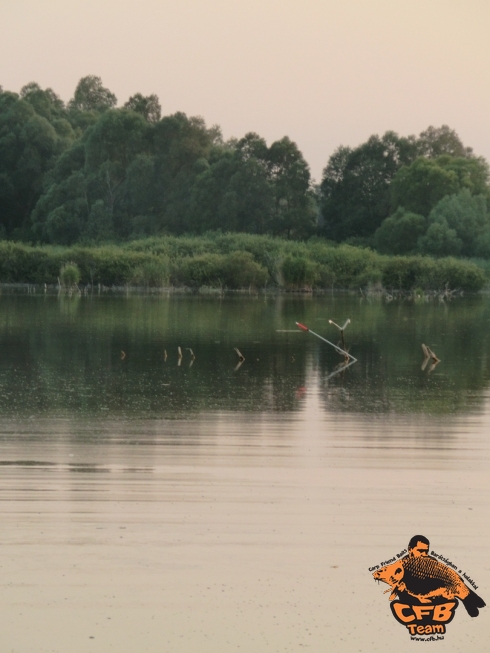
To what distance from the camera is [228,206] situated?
260ft

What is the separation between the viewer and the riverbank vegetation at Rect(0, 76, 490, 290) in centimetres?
6588

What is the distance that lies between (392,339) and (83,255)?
125 feet

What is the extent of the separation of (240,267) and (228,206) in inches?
604

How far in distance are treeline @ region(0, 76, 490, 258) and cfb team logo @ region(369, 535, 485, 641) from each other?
2684 inches

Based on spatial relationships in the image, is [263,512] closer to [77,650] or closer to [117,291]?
[77,650]

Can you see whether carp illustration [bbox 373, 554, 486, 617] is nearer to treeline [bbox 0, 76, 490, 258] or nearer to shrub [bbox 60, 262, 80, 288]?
shrub [bbox 60, 262, 80, 288]

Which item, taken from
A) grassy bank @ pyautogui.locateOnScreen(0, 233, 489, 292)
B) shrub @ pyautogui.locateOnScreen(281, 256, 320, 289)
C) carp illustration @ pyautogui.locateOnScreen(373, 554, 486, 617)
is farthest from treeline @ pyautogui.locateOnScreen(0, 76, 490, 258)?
carp illustration @ pyautogui.locateOnScreen(373, 554, 486, 617)

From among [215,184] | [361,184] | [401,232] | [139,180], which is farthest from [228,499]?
[139,180]

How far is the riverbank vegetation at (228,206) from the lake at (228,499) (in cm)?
4510

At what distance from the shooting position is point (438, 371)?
822 inches

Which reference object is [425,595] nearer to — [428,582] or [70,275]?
[428,582]

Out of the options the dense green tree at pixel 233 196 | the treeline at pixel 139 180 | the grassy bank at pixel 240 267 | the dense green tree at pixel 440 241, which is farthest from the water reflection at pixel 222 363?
the treeline at pixel 139 180

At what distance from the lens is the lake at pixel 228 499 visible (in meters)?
6.23

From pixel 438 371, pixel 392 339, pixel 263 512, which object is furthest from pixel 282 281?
pixel 263 512
